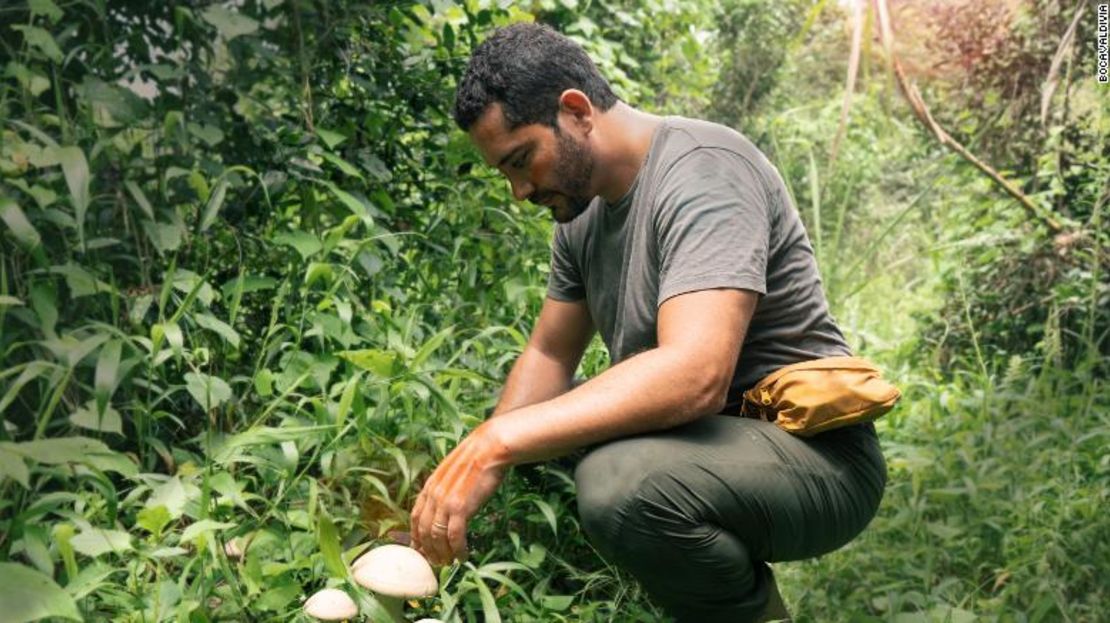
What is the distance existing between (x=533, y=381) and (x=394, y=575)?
0.71 meters

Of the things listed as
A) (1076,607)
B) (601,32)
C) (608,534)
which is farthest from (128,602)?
(601,32)

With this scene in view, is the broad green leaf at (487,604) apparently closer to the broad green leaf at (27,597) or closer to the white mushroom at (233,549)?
the white mushroom at (233,549)

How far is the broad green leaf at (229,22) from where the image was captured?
2.43m

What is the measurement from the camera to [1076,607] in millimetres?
2508

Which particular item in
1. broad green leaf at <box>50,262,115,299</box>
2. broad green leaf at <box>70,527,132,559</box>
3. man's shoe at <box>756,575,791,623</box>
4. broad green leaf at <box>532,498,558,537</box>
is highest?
broad green leaf at <box>50,262,115,299</box>

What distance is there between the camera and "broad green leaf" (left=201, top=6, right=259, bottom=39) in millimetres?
2426

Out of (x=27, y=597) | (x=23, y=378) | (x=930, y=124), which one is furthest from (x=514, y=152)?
(x=930, y=124)

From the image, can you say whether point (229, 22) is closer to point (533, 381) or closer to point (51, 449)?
point (533, 381)

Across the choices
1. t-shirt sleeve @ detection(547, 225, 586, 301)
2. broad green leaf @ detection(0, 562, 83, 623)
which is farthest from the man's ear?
broad green leaf @ detection(0, 562, 83, 623)

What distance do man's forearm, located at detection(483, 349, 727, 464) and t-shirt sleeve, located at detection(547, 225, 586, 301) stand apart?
1.99ft

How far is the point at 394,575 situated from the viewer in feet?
6.12

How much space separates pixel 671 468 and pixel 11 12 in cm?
166

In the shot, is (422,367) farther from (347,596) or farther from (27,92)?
(27,92)

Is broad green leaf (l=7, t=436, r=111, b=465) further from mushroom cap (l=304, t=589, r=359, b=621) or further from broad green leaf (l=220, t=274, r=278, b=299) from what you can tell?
broad green leaf (l=220, t=274, r=278, b=299)
